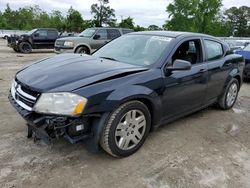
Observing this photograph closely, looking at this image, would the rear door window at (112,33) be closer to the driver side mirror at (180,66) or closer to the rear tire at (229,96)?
the rear tire at (229,96)

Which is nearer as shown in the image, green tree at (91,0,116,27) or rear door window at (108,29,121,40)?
rear door window at (108,29,121,40)

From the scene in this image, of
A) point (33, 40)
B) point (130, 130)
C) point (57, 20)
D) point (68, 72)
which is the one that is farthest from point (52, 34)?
point (57, 20)

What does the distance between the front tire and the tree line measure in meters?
47.1

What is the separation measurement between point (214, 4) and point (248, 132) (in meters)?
48.3

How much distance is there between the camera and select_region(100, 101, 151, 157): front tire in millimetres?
3098

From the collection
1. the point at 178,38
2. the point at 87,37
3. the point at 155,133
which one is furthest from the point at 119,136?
the point at 87,37

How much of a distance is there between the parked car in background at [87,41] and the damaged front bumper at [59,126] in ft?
32.0

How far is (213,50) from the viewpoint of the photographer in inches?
189

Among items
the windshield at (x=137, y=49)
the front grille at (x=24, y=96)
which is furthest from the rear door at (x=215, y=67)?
the front grille at (x=24, y=96)

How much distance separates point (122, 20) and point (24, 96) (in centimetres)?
5831

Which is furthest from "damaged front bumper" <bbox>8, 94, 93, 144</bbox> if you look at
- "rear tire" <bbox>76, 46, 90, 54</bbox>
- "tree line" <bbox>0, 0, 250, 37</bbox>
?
"tree line" <bbox>0, 0, 250, 37</bbox>

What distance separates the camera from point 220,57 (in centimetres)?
496

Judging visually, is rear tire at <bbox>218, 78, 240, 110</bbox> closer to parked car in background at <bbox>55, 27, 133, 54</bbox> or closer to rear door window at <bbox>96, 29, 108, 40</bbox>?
parked car in background at <bbox>55, 27, 133, 54</bbox>

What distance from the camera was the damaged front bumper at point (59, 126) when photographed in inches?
111
